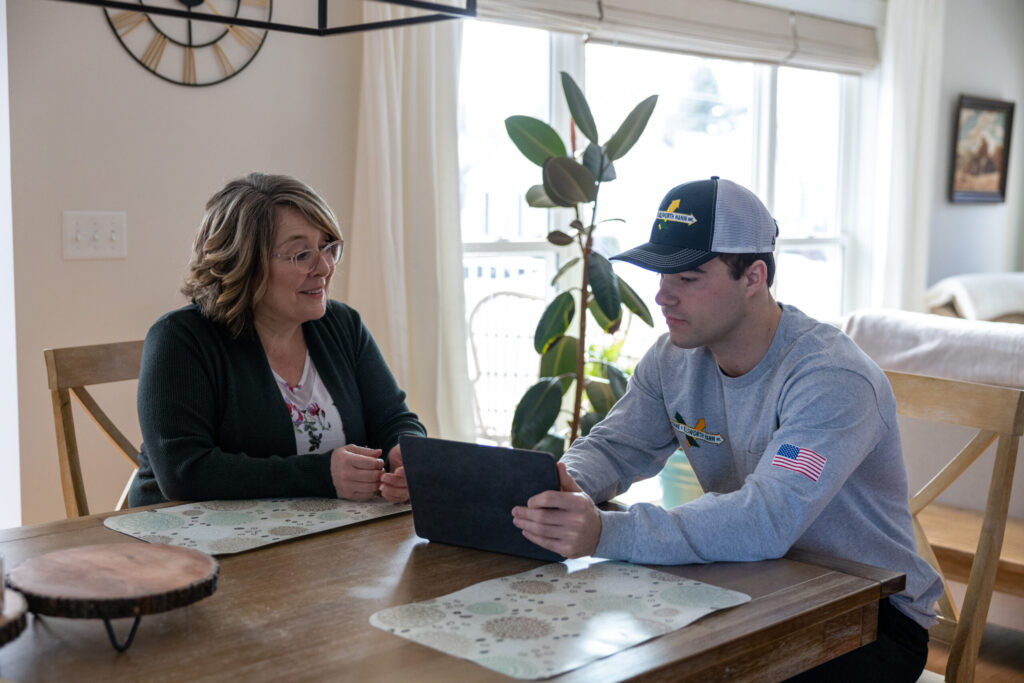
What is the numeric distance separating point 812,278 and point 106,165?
154 inches

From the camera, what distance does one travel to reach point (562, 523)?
52.4 inches

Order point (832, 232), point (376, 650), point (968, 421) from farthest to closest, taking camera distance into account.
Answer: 1. point (832, 232)
2. point (968, 421)
3. point (376, 650)

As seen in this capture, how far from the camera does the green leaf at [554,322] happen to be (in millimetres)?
3248

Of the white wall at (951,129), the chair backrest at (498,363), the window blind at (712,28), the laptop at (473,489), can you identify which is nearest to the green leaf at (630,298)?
the chair backrest at (498,363)

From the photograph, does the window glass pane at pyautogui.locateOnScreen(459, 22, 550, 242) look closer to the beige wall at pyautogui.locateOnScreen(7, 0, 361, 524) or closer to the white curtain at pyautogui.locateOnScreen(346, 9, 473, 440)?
the white curtain at pyautogui.locateOnScreen(346, 9, 473, 440)

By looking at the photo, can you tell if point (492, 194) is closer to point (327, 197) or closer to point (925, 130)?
point (327, 197)

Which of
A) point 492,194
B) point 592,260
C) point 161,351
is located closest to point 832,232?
point 492,194

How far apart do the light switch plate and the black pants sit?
222 cm

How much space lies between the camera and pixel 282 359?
196 cm

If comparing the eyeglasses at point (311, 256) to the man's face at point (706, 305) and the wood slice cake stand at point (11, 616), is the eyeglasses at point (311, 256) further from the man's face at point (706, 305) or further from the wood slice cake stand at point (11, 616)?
the wood slice cake stand at point (11, 616)

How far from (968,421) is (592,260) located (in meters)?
1.55

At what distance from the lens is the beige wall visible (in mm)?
2719

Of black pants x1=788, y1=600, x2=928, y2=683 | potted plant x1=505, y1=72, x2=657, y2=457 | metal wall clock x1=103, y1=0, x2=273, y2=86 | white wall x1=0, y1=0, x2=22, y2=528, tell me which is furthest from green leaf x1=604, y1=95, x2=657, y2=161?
black pants x1=788, y1=600, x2=928, y2=683

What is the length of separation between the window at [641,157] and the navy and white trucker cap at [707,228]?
7.03 feet
